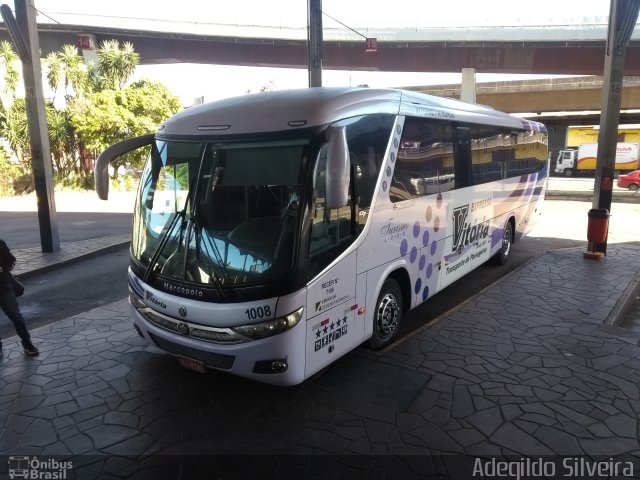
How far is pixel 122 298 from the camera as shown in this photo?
776cm

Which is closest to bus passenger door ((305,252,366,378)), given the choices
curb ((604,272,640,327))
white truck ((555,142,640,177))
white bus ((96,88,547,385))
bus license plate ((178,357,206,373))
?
white bus ((96,88,547,385))

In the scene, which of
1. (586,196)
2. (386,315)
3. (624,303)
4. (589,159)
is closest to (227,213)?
(386,315)

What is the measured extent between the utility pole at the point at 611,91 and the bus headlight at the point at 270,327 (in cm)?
806

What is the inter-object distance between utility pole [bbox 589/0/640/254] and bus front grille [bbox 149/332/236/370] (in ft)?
27.6

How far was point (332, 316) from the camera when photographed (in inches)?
174

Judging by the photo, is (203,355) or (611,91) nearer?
(203,355)

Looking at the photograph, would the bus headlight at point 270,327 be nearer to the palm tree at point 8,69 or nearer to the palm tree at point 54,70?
the palm tree at point 8,69

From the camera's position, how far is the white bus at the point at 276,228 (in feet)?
13.0

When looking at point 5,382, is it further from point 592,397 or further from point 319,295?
point 592,397

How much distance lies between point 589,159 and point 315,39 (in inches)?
1430

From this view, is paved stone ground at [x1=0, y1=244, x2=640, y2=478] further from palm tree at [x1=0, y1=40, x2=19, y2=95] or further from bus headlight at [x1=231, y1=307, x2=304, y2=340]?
palm tree at [x1=0, y1=40, x2=19, y2=95]

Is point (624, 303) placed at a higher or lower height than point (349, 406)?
higher

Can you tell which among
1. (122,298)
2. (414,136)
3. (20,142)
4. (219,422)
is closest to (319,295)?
(219,422)

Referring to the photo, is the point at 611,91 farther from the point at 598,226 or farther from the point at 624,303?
the point at 624,303
